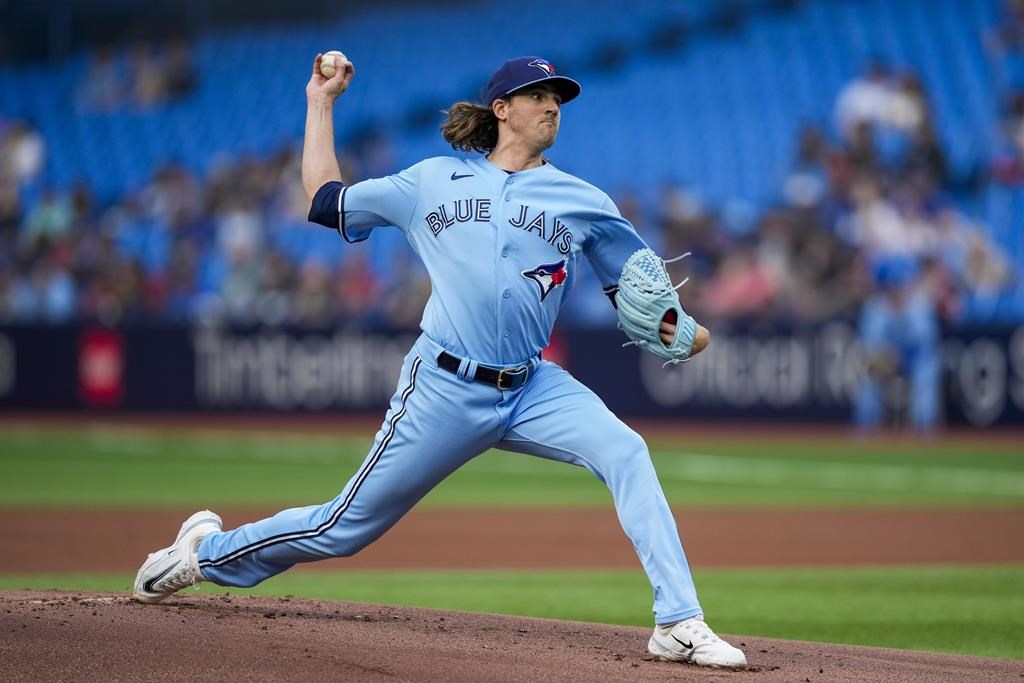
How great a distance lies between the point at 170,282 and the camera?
22.0 m

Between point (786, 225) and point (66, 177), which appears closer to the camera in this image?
point (786, 225)

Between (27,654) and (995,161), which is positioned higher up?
(995,161)

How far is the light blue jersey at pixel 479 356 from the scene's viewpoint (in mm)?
5359

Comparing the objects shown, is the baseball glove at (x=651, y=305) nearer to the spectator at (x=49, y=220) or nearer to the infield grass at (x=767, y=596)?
the infield grass at (x=767, y=596)

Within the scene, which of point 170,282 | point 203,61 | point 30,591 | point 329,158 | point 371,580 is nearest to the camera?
point 329,158

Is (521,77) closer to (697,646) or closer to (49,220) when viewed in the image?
(697,646)

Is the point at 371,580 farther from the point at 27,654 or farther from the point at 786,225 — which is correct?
the point at 786,225

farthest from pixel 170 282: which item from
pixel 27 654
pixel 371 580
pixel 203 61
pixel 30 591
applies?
pixel 27 654

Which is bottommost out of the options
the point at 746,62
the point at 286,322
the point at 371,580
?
the point at 371,580

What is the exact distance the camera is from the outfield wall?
65.1ft

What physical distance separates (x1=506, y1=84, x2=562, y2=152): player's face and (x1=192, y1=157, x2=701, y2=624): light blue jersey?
139mm

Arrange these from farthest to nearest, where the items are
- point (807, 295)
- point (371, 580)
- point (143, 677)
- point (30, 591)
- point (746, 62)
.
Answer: point (746, 62)
point (807, 295)
point (371, 580)
point (30, 591)
point (143, 677)

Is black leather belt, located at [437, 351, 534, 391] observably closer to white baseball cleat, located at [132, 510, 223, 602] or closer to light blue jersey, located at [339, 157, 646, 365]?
light blue jersey, located at [339, 157, 646, 365]

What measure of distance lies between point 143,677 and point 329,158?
206 cm
